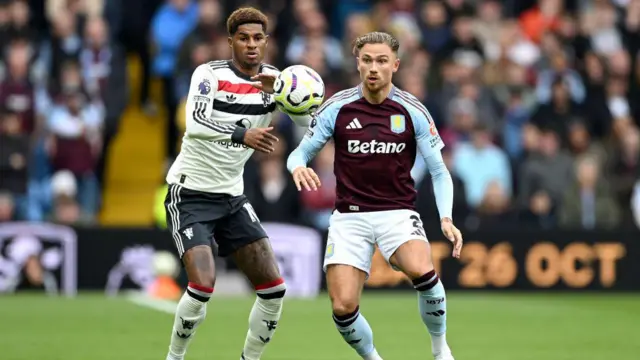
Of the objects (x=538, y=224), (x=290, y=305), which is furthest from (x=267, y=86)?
(x=538, y=224)

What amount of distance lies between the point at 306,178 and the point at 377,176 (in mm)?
721

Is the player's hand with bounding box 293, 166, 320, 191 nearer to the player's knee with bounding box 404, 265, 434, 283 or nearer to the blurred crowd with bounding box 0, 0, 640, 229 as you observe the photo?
the player's knee with bounding box 404, 265, 434, 283

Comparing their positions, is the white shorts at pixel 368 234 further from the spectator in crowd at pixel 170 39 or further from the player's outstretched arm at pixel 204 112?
the spectator in crowd at pixel 170 39

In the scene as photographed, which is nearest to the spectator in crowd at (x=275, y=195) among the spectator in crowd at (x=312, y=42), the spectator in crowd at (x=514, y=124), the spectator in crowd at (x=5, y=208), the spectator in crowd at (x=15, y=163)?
the spectator in crowd at (x=312, y=42)

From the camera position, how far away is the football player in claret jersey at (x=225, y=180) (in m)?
9.41

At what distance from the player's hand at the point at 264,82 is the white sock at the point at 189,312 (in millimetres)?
1516

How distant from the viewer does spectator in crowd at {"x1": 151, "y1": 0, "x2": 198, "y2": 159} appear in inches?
770

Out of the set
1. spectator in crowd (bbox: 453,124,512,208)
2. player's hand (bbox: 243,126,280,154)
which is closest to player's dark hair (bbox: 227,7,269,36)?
player's hand (bbox: 243,126,280,154)

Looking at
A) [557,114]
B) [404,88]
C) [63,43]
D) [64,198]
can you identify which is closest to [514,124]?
[557,114]

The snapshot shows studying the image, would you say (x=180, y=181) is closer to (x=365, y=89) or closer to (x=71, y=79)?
(x=365, y=89)

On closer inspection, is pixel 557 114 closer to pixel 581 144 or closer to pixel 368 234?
pixel 581 144

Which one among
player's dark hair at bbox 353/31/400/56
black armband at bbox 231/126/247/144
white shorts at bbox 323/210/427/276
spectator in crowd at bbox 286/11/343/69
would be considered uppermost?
spectator in crowd at bbox 286/11/343/69

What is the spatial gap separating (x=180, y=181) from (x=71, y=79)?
9.37 m

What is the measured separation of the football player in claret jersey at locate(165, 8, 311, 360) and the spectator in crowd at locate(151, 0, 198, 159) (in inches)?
387
